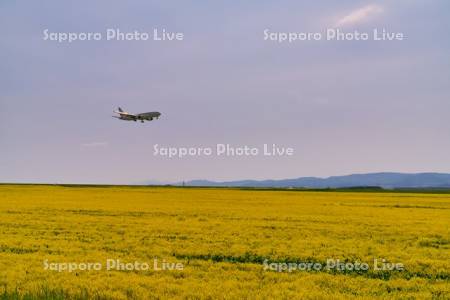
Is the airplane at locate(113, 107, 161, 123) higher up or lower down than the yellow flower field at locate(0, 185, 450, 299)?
higher up

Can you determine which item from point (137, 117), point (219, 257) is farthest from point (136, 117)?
point (219, 257)

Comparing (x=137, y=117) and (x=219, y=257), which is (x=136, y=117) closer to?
(x=137, y=117)

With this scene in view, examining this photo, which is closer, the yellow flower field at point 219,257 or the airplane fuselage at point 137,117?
the yellow flower field at point 219,257

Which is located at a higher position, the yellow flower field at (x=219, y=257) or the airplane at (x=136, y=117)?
the airplane at (x=136, y=117)

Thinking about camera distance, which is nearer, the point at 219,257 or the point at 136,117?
the point at 219,257

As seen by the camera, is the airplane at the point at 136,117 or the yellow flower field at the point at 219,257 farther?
the airplane at the point at 136,117

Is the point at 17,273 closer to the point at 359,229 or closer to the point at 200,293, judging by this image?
the point at 200,293

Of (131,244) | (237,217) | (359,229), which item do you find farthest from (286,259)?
(237,217)

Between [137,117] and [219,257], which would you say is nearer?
[219,257]

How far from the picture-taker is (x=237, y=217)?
96.9 ft

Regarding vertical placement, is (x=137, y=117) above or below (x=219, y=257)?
above

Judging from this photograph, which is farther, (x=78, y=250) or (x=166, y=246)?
(x=166, y=246)

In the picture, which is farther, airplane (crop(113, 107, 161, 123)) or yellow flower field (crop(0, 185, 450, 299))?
airplane (crop(113, 107, 161, 123))

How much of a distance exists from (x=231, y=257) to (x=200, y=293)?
4.87 meters
